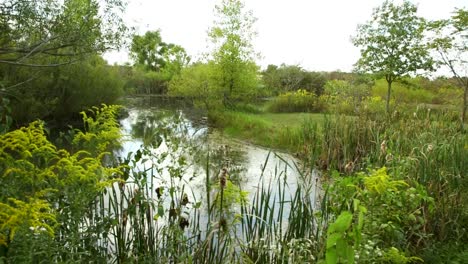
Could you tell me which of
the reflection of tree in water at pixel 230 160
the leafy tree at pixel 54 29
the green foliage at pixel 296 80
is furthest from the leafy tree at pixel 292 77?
the leafy tree at pixel 54 29

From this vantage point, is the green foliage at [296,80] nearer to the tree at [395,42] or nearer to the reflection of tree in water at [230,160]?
the tree at [395,42]

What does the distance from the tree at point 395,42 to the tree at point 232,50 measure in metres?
5.37

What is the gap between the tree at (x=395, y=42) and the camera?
11.5 meters

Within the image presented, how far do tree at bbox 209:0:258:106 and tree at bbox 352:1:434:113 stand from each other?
5.37 meters

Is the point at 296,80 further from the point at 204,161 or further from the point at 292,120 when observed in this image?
the point at 204,161

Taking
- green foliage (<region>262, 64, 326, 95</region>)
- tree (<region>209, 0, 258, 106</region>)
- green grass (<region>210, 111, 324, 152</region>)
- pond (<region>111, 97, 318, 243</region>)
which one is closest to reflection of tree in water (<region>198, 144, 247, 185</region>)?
pond (<region>111, 97, 318, 243</region>)

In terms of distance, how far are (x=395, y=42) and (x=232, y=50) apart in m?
6.63

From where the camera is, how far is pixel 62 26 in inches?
158

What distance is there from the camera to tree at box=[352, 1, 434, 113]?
37.6 feet

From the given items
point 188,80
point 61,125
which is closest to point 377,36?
point 188,80

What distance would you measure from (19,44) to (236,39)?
1192 centimetres

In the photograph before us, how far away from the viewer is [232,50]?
1553 cm

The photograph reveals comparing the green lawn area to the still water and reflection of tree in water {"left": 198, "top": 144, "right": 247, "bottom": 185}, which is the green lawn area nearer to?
the still water

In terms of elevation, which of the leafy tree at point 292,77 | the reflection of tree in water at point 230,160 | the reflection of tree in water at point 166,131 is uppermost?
the leafy tree at point 292,77
